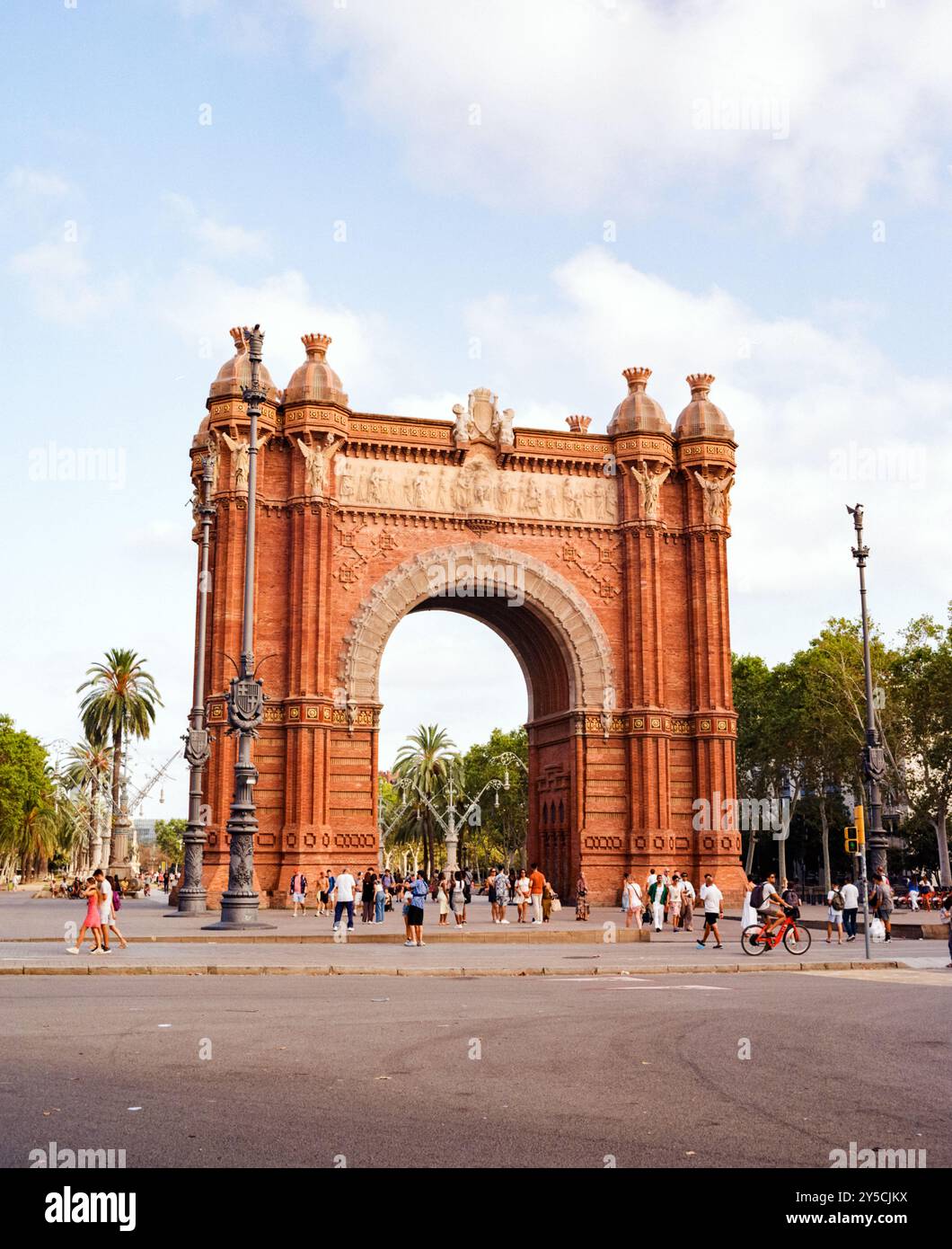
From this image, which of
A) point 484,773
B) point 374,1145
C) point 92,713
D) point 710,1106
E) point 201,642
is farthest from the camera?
point 484,773

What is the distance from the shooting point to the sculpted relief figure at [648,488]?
46.1m

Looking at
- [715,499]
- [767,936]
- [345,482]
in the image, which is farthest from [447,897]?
[715,499]

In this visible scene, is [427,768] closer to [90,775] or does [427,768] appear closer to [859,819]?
[90,775]

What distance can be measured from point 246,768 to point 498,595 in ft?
65.0

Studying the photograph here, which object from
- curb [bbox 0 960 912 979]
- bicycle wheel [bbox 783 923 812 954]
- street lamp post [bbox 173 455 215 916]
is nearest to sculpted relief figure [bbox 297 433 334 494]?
street lamp post [bbox 173 455 215 916]

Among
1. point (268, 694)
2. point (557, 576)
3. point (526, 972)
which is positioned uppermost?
point (557, 576)

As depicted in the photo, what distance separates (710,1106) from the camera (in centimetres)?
858

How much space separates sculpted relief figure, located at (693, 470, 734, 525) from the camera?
4659 centimetres

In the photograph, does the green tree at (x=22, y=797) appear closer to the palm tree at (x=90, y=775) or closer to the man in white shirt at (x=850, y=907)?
the palm tree at (x=90, y=775)

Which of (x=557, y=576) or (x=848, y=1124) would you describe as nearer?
(x=848, y=1124)

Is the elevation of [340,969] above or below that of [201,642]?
below

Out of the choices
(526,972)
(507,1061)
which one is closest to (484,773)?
(526,972)

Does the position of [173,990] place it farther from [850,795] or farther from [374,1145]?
[850,795]

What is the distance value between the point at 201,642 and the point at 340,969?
2172 cm
